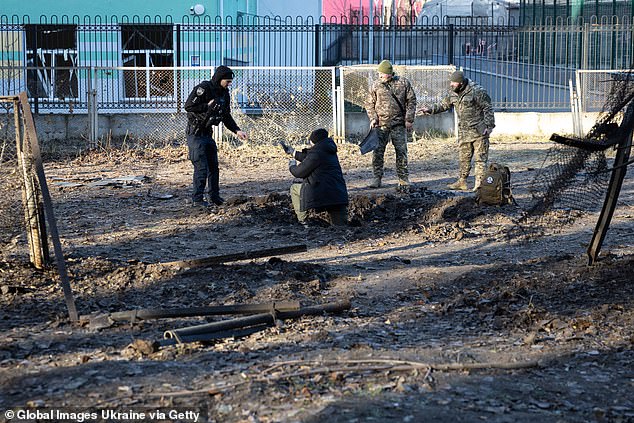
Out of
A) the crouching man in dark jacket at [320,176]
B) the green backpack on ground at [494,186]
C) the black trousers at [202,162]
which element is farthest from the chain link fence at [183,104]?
the crouching man in dark jacket at [320,176]

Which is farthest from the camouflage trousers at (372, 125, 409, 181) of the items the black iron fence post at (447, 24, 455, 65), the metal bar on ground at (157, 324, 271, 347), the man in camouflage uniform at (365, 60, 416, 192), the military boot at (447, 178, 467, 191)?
the black iron fence post at (447, 24, 455, 65)

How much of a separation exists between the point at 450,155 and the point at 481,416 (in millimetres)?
13094

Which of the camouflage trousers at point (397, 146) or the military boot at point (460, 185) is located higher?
the camouflage trousers at point (397, 146)

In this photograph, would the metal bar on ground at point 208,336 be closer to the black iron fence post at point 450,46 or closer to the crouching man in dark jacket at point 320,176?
the crouching man in dark jacket at point 320,176

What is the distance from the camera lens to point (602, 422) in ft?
15.1

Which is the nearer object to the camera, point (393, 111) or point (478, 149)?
point (478, 149)

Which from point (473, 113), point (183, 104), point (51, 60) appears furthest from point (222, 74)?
point (51, 60)

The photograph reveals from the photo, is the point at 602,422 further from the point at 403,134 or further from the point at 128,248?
the point at 403,134

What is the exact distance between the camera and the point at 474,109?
41.2ft

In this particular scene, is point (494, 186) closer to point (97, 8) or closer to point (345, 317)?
point (345, 317)

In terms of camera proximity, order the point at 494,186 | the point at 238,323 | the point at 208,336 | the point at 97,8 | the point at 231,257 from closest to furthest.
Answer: the point at 208,336
the point at 238,323
the point at 231,257
the point at 494,186
the point at 97,8

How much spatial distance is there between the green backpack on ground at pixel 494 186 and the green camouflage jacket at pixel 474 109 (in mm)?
1131

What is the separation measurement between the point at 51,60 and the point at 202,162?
12.4 meters

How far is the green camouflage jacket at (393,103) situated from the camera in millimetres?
13086
